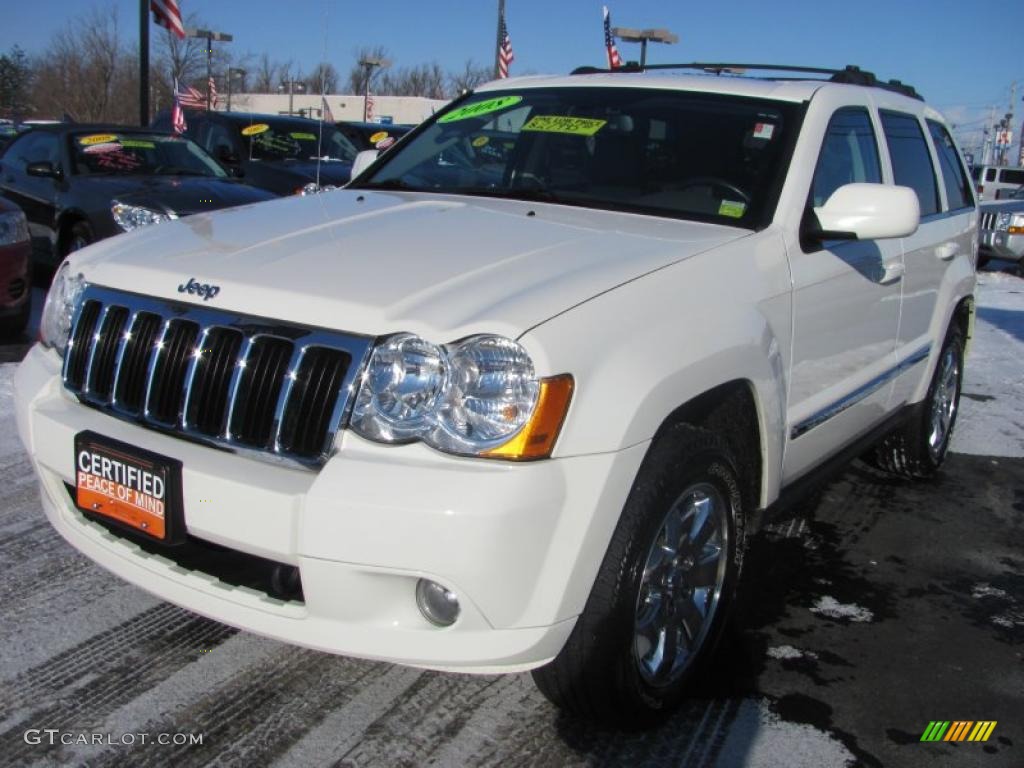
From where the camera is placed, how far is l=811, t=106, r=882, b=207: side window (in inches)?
137

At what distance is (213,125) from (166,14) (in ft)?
9.73

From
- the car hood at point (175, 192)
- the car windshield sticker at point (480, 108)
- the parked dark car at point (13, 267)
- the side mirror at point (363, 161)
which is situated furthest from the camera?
the car hood at point (175, 192)

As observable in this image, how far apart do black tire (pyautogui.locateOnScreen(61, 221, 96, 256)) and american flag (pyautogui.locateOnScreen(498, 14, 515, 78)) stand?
520 inches

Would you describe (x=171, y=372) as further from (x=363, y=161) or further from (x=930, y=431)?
(x=930, y=431)

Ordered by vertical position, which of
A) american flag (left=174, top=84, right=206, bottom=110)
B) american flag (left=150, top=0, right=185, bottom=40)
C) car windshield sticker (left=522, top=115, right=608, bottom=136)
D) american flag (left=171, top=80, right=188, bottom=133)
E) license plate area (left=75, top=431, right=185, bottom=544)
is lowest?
license plate area (left=75, top=431, right=185, bottom=544)

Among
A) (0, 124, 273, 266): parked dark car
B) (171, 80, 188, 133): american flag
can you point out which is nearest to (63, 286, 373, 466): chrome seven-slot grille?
(0, 124, 273, 266): parked dark car

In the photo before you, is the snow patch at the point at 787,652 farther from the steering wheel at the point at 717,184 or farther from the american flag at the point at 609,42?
the american flag at the point at 609,42

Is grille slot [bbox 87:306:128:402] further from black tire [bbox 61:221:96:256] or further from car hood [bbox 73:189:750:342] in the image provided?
black tire [bbox 61:221:96:256]

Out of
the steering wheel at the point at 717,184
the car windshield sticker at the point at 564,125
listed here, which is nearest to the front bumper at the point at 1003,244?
the car windshield sticker at the point at 564,125

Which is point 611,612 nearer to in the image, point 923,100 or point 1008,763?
point 1008,763

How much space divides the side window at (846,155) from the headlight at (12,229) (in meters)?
5.20

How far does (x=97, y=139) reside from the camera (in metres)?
8.80

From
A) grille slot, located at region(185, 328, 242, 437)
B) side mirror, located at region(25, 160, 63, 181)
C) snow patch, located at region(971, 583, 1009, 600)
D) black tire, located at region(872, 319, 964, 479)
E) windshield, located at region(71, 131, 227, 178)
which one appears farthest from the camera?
windshield, located at region(71, 131, 227, 178)

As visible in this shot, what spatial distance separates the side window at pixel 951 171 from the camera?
4844 millimetres
